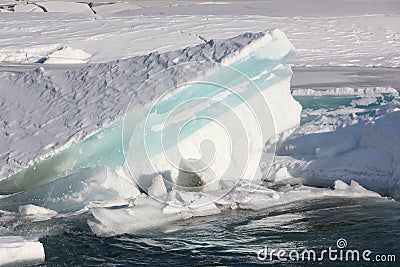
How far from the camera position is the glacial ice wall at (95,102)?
7.47 metres

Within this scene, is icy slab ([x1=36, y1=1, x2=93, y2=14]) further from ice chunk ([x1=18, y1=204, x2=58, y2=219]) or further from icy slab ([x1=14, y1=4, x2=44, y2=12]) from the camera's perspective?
ice chunk ([x1=18, y1=204, x2=58, y2=219])

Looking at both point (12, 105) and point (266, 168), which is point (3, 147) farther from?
point (266, 168)

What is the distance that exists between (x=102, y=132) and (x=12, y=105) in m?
1.64

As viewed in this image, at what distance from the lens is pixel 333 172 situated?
8336mm

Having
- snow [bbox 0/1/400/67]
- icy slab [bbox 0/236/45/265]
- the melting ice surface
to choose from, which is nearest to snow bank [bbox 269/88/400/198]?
the melting ice surface

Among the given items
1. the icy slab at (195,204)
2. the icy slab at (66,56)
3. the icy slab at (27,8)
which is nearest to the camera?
the icy slab at (195,204)

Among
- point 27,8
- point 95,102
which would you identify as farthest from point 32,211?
point 27,8

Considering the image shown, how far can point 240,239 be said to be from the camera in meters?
6.20

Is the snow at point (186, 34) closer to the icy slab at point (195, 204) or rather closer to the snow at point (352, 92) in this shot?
the snow at point (352, 92)

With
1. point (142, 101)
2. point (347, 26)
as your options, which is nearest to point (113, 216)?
point (142, 101)

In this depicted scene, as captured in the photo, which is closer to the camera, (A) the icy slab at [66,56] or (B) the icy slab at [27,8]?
(A) the icy slab at [66,56]

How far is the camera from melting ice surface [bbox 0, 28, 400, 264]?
6.85 meters

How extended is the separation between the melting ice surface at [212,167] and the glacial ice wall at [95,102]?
18 millimetres

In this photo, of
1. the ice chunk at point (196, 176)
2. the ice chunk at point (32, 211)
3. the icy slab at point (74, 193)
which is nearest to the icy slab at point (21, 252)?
the ice chunk at point (32, 211)
